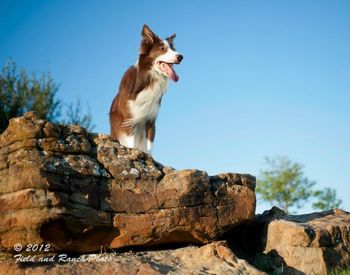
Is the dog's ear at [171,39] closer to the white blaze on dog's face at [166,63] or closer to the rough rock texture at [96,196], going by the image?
the white blaze on dog's face at [166,63]

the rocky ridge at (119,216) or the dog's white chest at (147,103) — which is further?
the dog's white chest at (147,103)

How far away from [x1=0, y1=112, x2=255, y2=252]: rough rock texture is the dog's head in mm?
3122

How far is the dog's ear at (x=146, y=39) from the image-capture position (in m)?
10.0

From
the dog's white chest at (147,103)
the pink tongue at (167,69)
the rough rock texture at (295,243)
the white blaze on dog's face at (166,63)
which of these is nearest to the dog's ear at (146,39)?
the white blaze on dog's face at (166,63)

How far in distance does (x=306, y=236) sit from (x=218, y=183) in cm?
157

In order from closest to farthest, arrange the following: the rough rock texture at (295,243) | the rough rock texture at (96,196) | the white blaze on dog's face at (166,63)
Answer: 1. the rough rock texture at (96,196)
2. the rough rock texture at (295,243)
3. the white blaze on dog's face at (166,63)

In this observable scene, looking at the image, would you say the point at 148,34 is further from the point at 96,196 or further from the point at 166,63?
the point at 96,196

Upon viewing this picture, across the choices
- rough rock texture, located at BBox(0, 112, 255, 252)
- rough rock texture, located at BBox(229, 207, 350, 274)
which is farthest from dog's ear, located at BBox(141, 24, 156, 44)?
rough rock texture, located at BBox(229, 207, 350, 274)

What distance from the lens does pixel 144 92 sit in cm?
981

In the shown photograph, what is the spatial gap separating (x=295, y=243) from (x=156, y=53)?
4860 mm

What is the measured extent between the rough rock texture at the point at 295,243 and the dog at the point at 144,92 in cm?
298

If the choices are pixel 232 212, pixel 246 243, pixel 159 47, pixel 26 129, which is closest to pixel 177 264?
pixel 232 212

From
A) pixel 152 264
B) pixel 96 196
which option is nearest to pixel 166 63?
pixel 96 196

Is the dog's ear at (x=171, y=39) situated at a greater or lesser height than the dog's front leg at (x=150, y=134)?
greater
